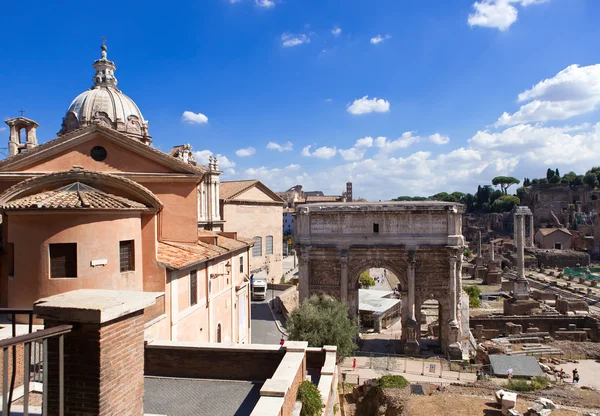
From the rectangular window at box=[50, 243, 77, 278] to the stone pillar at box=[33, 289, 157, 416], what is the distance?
266 inches

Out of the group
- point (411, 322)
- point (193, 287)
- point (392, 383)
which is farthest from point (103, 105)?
point (392, 383)

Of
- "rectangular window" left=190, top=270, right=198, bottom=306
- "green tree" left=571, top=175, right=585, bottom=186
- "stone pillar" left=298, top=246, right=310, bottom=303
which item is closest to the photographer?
"rectangular window" left=190, top=270, right=198, bottom=306

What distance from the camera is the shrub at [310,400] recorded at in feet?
23.4

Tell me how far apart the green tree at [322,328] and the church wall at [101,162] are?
33.8ft

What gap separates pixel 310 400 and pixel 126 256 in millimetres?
6762

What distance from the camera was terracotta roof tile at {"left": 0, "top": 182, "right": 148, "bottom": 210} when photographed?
32.4 feet

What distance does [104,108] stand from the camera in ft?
98.7

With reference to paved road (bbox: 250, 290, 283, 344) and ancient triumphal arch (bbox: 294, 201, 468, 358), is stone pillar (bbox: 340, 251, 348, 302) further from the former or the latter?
paved road (bbox: 250, 290, 283, 344)

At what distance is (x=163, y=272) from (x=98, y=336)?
27.7 feet

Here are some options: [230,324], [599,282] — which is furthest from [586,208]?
[230,324]

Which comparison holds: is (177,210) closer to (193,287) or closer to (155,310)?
(193,287)

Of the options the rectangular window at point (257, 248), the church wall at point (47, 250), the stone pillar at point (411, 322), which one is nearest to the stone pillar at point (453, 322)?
the stone pillar at point (411, 322)

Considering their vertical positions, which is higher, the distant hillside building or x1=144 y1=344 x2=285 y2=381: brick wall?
x1=144 y1=344 x2=285 y2=381: brick wall

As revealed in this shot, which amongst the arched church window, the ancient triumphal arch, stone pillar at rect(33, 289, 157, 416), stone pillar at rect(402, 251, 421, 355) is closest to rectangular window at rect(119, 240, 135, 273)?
the arched church window
